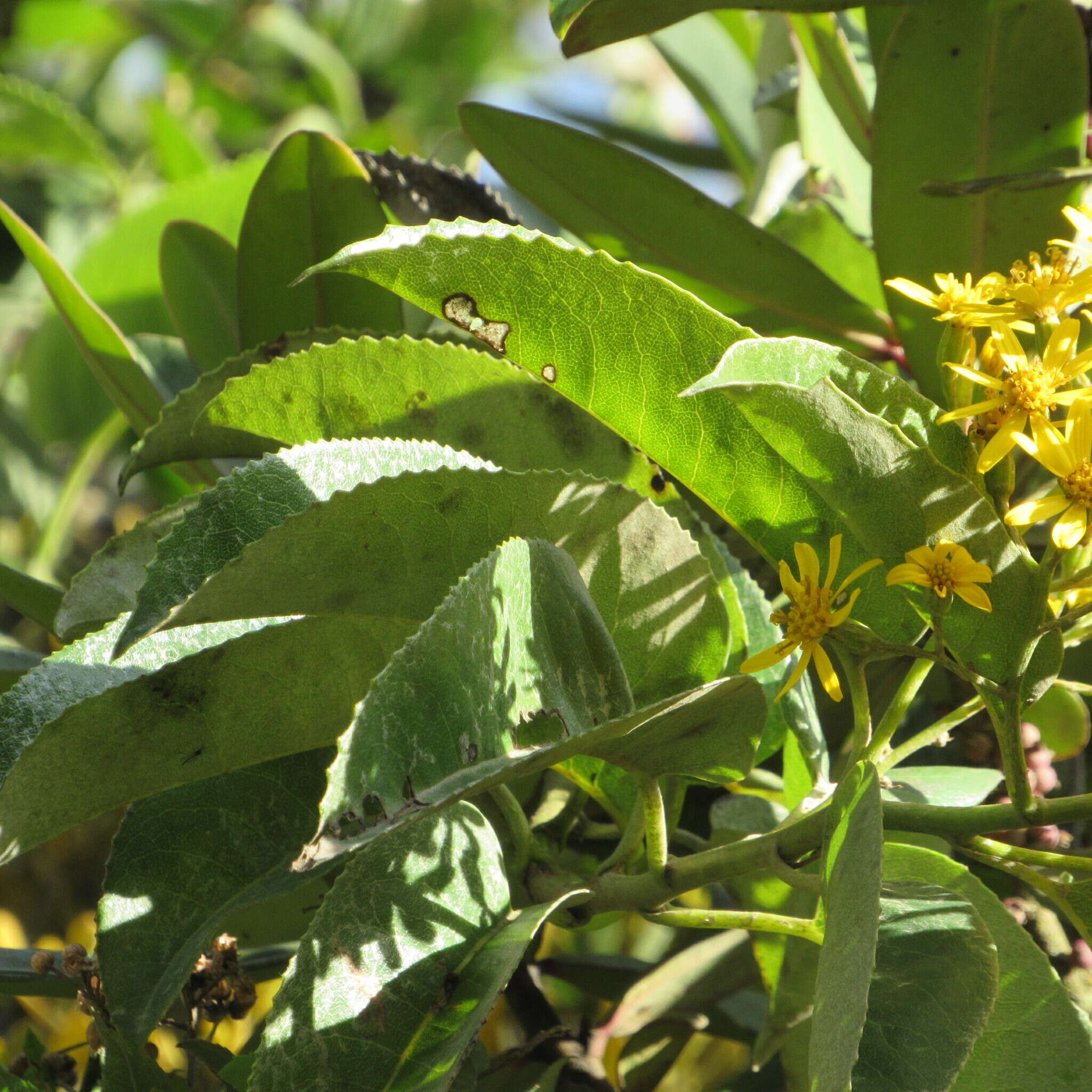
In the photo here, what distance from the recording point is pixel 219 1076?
0.63 meters

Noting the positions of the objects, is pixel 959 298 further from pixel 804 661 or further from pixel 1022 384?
pixel 804 661

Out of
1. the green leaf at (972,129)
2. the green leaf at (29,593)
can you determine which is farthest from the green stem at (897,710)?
the green leaf at (29,593)

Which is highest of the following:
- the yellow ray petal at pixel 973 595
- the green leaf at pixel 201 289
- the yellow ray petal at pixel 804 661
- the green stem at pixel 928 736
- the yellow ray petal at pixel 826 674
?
the green leaf at pixel 201 289

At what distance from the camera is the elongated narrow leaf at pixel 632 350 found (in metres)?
0.53

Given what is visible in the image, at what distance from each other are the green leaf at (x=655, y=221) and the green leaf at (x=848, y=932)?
503 millimetres

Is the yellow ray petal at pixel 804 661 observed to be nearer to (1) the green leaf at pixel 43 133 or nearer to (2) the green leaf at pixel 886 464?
(2) the green leaf at pixel 886 464

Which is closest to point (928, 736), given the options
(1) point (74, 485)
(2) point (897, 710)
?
(2) point (897, 710)

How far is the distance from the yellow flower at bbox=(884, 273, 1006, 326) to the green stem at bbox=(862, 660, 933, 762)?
0.17m

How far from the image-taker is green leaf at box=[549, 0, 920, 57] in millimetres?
681

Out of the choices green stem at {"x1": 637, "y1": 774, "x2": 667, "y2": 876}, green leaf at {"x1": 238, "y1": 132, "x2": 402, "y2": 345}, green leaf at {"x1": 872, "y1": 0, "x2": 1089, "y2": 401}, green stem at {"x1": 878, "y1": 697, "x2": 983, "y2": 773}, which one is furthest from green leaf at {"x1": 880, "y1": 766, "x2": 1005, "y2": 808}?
green leaf at {"x1": 238, "y1": 132, "x2": 402, "y2": 345}

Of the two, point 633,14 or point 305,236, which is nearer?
point 633,14

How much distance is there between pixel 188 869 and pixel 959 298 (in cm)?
51

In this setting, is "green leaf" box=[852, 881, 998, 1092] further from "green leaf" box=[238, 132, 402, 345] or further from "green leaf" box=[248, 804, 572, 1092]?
"green leaf" box=[238, 132, 402, 345]

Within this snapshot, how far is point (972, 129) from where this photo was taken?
83 centimetres
